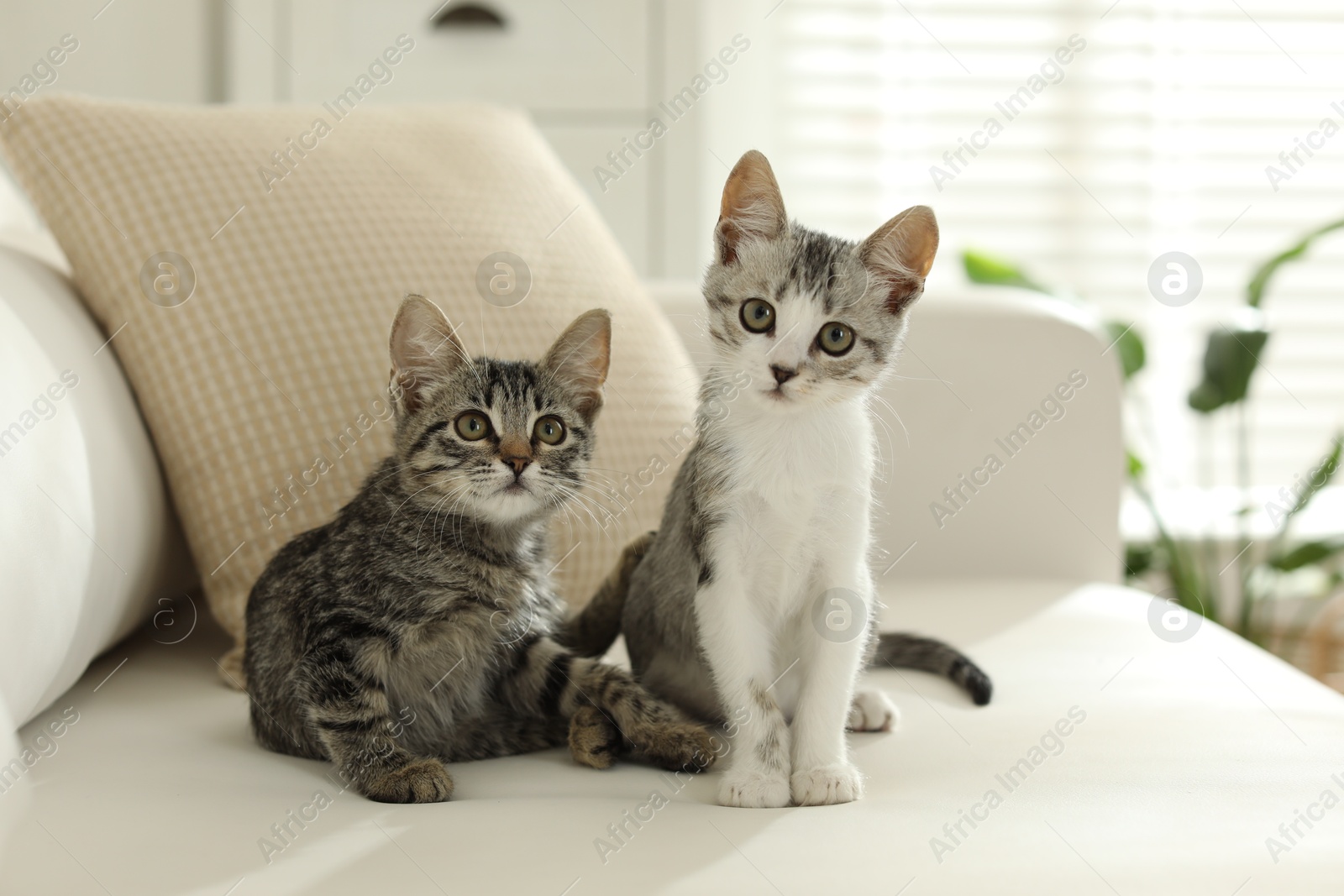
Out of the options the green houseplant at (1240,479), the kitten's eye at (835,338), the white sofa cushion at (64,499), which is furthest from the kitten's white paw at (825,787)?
the green houseplant at (1240,479)

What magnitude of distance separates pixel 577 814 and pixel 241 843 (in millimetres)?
257

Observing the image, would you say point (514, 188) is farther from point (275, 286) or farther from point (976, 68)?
point (976, 68)

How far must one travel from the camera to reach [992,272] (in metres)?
2.43

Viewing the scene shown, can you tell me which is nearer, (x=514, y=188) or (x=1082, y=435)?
(x=514, y=188)

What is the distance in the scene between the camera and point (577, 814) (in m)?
0.90

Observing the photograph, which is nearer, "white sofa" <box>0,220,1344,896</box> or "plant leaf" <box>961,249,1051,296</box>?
"white sofa" <box>0,220,1344,896</box>

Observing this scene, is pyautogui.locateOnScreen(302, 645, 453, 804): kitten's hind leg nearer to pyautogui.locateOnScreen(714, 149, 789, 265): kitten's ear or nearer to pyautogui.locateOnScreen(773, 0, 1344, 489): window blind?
pyautogui.locateOnScreen(714, 149, 789, 265): kitten's ear

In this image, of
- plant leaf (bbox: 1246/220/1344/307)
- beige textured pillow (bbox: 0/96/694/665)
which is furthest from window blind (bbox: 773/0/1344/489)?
beige textured pillow (bbox: 0/96/694/665)

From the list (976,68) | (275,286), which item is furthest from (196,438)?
(976,68)

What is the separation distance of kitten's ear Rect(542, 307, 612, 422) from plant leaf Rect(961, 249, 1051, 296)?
5.00 feet

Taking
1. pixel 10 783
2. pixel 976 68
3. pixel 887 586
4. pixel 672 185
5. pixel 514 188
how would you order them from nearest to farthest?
1. pixel 10 783
2. pixel 514 188
3. pixel 887 586
4. pixel 672 185
5. pixel 976 68

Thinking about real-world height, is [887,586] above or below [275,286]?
below

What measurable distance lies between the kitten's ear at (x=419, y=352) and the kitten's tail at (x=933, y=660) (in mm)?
554

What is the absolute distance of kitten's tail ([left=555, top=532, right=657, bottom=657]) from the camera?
1.23 metres
